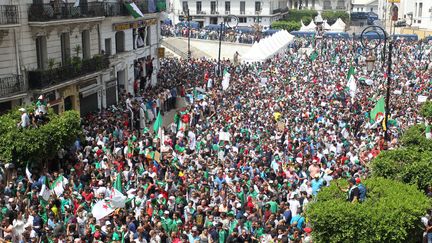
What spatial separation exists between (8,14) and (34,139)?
742 centimetres

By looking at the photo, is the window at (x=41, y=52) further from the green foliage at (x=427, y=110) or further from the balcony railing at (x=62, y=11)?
the green foliage at (x=427, y=110)

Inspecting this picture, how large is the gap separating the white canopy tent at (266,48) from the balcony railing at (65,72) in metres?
14.3

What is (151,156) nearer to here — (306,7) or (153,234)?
(153,234)

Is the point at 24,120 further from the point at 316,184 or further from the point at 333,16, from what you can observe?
the point at 333,16

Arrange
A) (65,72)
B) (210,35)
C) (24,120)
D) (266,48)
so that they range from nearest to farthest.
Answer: (24,120), (65,72), (266,48), (210,35)

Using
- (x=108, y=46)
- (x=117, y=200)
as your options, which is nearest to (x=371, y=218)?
(x=117, y=200)

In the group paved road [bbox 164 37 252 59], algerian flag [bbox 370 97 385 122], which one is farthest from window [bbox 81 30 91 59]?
paved road [bbox 164 37 252 59]

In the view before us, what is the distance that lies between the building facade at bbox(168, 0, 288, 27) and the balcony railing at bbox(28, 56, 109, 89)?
55.9 metres

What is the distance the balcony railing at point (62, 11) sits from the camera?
26.9 meters

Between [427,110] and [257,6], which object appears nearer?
[427,110]

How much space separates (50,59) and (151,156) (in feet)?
29.1

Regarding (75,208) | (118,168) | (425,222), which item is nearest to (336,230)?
(425,222)

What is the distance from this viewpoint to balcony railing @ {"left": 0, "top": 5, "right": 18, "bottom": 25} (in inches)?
981

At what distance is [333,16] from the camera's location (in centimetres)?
10188
